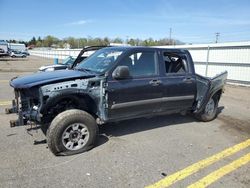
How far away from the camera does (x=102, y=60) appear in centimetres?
516

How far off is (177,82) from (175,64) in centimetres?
60

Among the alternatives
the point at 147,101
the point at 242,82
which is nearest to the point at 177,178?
the point at 147,101

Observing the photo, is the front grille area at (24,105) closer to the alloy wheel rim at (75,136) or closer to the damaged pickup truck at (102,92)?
the damaged pickup truck at (102,92)

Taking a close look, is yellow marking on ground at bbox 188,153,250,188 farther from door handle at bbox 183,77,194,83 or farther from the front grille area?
the front grille area

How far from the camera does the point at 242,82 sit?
13.8 metres

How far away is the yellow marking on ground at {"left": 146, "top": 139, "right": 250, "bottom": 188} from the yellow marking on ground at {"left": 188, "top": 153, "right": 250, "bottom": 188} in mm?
213

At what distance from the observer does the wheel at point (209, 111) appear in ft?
20.9

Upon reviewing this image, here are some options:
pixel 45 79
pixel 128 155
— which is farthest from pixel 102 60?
pixel 128 155

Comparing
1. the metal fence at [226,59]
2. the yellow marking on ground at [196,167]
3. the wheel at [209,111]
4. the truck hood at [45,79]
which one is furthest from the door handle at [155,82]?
the metal fence at [226,59]

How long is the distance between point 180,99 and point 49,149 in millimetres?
2987

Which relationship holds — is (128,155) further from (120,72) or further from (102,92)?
(120,72)

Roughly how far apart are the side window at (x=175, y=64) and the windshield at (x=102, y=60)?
122 cm

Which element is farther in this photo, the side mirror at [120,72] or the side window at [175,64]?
the side window at [175,64]

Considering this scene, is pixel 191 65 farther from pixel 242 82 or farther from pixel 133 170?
pixel 242 82
